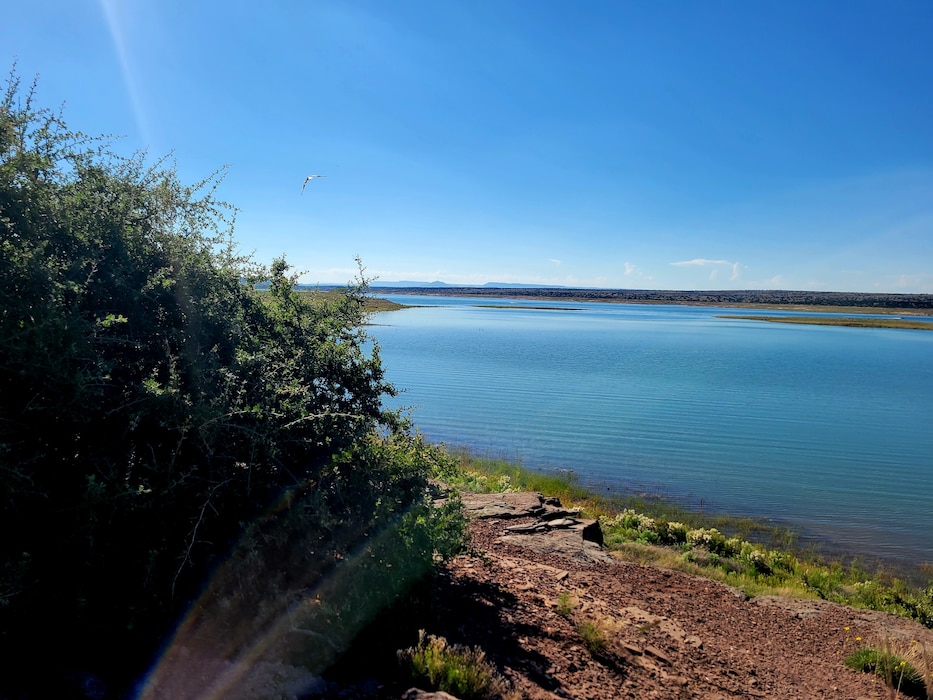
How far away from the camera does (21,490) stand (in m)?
3.71

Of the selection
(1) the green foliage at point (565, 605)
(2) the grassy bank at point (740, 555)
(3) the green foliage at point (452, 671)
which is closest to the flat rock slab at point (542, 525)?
(2) the grassy bank at point (740, 555)

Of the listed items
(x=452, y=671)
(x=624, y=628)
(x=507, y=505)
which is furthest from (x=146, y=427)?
(x=507, y=505)

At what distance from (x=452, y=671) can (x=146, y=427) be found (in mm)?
2980

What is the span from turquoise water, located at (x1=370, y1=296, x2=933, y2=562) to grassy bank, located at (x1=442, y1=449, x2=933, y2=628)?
1.15 meters

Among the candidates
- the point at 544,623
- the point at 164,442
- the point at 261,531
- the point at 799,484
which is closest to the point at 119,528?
the point at 164,442

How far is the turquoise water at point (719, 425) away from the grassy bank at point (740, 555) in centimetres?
115

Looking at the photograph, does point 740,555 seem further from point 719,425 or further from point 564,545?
point 719,425

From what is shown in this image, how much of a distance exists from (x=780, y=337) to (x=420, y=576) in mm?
71373

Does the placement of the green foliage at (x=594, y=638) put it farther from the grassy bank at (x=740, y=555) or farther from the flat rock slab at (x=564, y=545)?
the grassy bank at (x=740, y=555)

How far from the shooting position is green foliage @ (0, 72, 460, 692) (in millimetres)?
3945

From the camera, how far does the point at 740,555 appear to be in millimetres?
11055

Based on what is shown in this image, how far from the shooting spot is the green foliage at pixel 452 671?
4211mm

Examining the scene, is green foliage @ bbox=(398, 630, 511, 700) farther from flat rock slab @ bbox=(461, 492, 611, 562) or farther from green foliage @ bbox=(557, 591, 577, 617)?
flat rock slab @ bbox=(461, 492, 611, 562)

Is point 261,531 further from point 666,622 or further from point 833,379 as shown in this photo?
point 833,379
